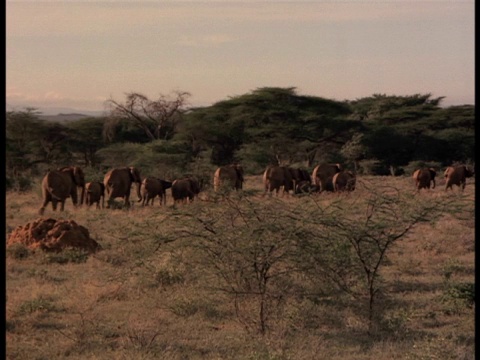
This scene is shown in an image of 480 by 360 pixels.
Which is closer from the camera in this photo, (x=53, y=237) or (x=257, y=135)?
(x=53, y=237)

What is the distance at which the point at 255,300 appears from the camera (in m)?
6.67

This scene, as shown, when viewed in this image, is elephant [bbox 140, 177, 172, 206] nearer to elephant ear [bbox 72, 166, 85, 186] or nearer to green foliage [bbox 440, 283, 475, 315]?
elephant ear [bbox 72, 166, 85, 186]

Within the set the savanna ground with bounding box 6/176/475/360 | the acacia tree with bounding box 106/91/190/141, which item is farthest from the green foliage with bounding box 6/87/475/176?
the savanna ground with bounding box 6/176/475/360

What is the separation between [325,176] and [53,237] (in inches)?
446

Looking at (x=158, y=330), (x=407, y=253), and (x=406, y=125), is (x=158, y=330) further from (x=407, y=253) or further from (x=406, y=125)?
(x=406, y=125)

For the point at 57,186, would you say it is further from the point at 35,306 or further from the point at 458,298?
the point at 458,298

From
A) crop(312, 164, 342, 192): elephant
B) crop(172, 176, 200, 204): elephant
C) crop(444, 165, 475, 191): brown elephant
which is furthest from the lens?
crop(312, 164, 342, 192): elephant

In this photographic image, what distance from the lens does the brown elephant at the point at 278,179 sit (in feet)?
62.6

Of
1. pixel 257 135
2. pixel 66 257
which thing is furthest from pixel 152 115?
pixel 66 257

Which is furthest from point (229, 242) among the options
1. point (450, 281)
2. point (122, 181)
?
point (122, 181)

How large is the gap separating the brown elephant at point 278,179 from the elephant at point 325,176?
881 millimetres

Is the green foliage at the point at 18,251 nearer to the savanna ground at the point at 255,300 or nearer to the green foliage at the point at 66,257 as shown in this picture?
the green foliage at the point at 66,257

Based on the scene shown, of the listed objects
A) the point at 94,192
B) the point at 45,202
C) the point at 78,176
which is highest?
the point at 78,176

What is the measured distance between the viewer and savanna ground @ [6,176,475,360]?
18.7 feet
